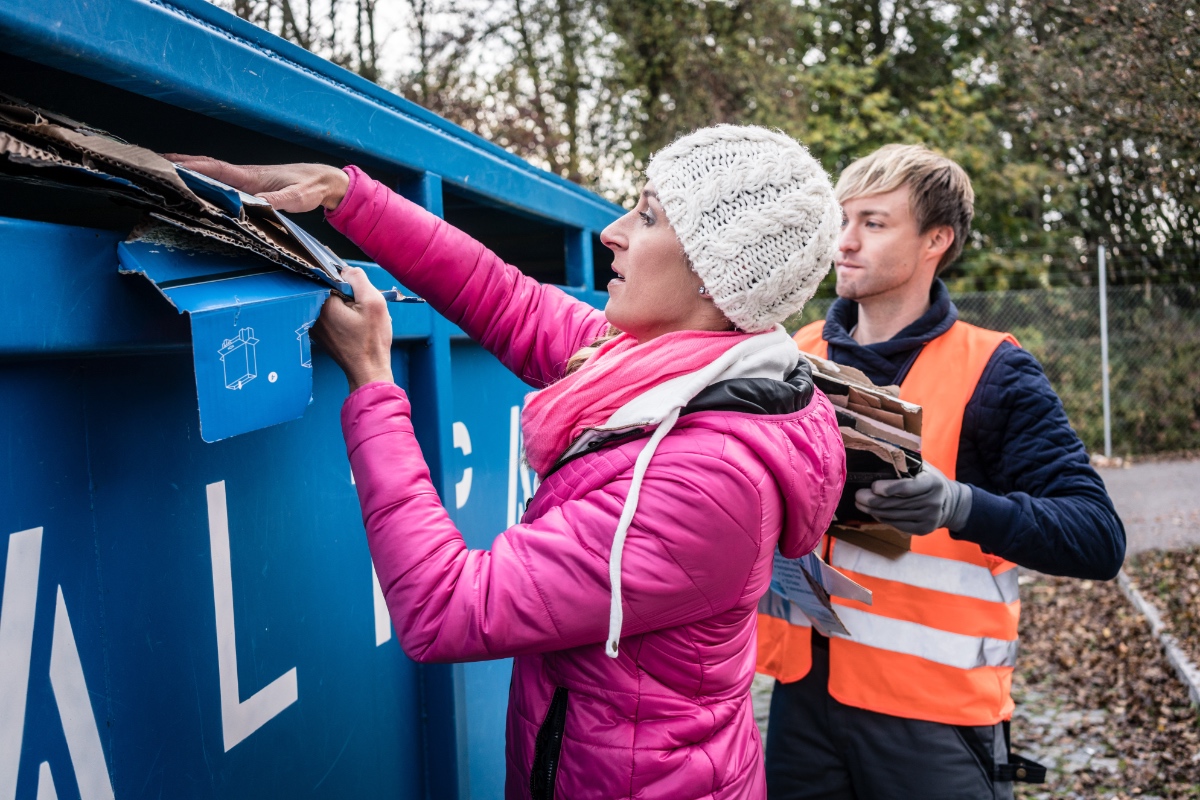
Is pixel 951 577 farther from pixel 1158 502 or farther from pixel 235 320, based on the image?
pixel 1158 502

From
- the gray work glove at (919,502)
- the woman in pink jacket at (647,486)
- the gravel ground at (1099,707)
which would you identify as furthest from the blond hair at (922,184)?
the gravel ground at (1099,707)

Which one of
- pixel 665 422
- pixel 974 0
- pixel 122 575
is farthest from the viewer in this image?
pixel 974 0

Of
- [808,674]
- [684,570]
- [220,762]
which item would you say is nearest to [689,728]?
[684,570]

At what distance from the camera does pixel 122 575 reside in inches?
42.1

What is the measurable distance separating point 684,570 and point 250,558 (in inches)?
25.0

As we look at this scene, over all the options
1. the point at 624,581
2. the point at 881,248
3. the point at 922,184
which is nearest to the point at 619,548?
the point at 624,581

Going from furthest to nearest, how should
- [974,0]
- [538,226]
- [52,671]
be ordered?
[974,0] → [538,226] → [52,671]

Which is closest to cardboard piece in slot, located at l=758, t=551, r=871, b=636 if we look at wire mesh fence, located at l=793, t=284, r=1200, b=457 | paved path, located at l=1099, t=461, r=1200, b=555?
paved path, located at l=1099, t=461, r=1200, b=555

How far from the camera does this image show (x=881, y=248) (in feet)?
6.70

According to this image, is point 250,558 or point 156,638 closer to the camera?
point 156,638

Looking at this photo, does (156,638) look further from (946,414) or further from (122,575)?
(946,414)

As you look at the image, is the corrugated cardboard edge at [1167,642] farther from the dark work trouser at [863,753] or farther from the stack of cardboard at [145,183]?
the stack of cardboard at [145,183]

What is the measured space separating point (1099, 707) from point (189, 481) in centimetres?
472

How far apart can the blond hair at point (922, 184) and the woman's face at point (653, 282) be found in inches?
33.9
